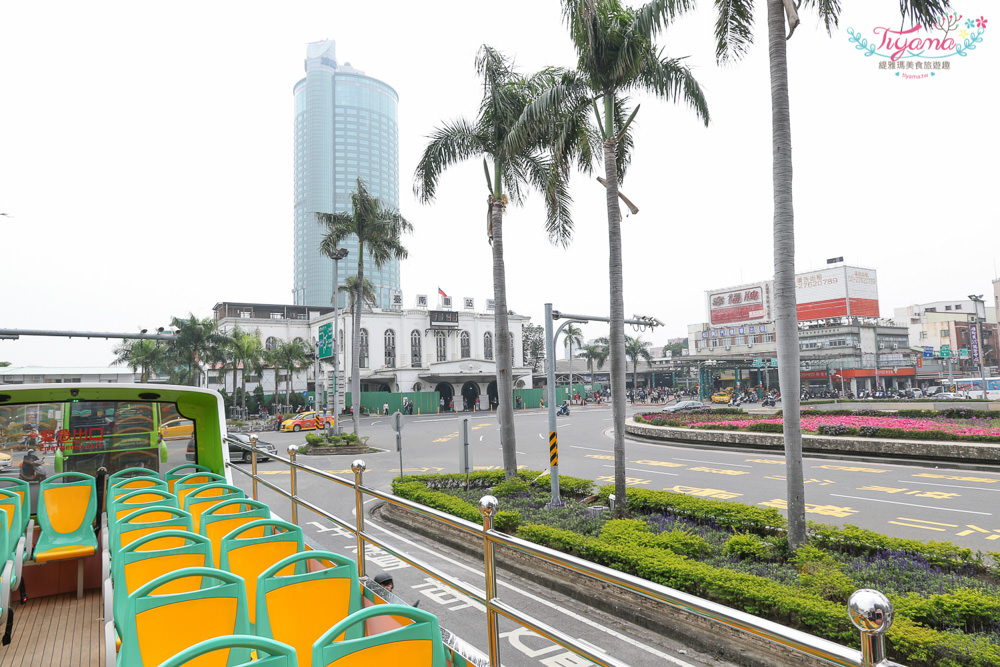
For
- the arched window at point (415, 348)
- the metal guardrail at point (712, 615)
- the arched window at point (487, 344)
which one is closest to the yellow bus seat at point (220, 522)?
the metal guardrail at point (712, 615)

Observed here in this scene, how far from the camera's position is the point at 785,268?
7992 mm

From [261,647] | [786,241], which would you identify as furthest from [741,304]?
[261,647]

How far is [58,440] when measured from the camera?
6.38 metres

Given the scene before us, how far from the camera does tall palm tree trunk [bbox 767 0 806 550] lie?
25.4ft

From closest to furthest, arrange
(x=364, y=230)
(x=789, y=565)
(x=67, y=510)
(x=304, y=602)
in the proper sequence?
(x=304, y=602)
(x=67, y=510)
(x=789, y=565)
(x=364, y=230)

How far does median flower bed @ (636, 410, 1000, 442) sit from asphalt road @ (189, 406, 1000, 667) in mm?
1843

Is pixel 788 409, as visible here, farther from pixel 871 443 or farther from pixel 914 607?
pixel 871 443

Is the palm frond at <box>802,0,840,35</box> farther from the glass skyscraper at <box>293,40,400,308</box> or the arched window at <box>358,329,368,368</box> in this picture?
the glass skyscraper at <box>293,40,400,308</box>

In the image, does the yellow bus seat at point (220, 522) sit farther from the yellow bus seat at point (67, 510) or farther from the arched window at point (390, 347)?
the arched window at point (390, 347)

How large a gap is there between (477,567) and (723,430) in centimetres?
1815

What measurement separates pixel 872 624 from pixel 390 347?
6035cm

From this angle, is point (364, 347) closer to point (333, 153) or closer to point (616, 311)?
point (616, 311)

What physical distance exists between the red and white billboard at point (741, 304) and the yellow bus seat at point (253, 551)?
75.5 meters

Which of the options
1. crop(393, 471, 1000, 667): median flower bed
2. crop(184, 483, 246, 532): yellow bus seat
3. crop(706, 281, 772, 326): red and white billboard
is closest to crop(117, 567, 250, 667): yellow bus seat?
crop(184, 483, 246, 532): yellow bus seat
